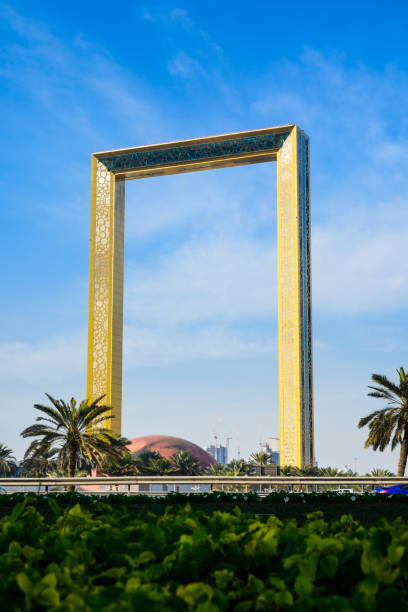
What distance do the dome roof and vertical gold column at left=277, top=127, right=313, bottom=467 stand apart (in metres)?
48.2

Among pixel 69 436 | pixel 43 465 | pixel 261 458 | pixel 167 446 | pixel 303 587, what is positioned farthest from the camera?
pixel 167 446

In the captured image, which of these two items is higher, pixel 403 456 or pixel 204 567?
pixel 204 567

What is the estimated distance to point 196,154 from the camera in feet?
208

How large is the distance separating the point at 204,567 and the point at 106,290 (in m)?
60.1

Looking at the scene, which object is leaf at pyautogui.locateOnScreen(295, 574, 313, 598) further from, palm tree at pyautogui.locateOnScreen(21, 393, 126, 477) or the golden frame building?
the golden frame building

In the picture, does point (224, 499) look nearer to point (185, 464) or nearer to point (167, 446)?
point (185, 464)

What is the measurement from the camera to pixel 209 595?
2.87 meters

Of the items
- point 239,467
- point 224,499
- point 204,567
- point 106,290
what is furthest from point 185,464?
point 204,567

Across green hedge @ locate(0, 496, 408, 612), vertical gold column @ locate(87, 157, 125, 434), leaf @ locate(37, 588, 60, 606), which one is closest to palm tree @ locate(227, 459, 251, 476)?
vertical gold column @ locate(87, 157, 125, 434)

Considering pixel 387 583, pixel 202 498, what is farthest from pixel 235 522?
pixel 202 498

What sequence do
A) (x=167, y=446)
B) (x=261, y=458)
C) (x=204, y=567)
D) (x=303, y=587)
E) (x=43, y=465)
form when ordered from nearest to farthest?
(x=303, y=587)
(x=204, y=567)
(x=43, y=465)
(x=261, y=458)
(x=167, y=446)

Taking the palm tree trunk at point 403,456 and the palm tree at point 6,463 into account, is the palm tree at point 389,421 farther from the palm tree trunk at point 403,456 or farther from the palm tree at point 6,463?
the palm tree at point 6,463

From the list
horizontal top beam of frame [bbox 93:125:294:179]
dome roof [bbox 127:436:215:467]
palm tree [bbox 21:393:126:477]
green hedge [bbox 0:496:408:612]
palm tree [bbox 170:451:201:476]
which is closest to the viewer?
green hedge [bbox 0:496:408:612]

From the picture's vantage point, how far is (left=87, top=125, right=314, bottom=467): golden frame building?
189 ft
